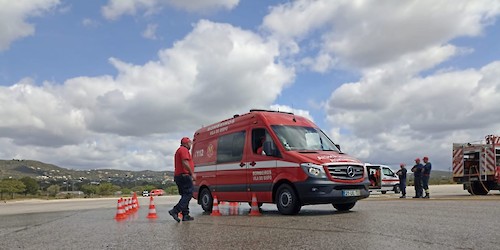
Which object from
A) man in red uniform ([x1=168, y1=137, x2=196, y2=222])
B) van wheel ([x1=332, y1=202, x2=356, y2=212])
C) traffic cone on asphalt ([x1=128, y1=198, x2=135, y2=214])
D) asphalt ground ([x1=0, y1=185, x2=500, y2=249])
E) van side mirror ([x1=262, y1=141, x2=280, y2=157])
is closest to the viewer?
asphalt ground ([x1=0, y1=185, x2=500, y2=249])

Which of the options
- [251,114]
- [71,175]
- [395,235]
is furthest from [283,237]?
[71,175]

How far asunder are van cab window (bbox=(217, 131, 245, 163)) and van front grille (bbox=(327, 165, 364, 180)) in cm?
279

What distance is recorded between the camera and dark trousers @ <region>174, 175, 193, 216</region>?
33.3 feet

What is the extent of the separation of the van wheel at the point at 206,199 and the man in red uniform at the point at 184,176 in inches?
134

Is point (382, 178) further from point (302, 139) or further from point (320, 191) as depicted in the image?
point (320, 191)

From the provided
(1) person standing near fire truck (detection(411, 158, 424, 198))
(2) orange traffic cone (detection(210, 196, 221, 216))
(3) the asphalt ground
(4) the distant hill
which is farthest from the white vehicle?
(4) the distant hill

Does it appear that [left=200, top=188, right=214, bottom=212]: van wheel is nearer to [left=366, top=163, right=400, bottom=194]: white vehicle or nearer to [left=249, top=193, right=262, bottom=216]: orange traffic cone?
[left=249, top=193, right=262, bottom=216]: orange traffic cone

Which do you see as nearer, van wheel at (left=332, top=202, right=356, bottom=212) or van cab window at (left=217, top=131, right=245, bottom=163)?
van wheel at (left=332, top=202, right=356, bottom=212)

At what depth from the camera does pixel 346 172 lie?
10734mm

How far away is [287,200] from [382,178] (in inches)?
666

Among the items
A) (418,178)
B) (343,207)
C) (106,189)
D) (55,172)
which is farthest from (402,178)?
(55,172)

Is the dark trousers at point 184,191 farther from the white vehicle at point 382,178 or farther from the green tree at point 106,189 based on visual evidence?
the green tree at point 106,189

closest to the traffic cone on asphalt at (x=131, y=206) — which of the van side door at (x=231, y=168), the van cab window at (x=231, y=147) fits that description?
the van side door at (x=231, y=168)

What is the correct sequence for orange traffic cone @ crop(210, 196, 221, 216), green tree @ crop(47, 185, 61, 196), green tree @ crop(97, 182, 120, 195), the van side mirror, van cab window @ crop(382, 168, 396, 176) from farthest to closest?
green tree @ crop(47, 185, 61, 196) < green tree @ crop(97, 182, 120, 195) < van cab window @ crop(382, 168, 396, 176) < orange traffic cone @ crop(210, 196, 221, 216) < the van side mirror
